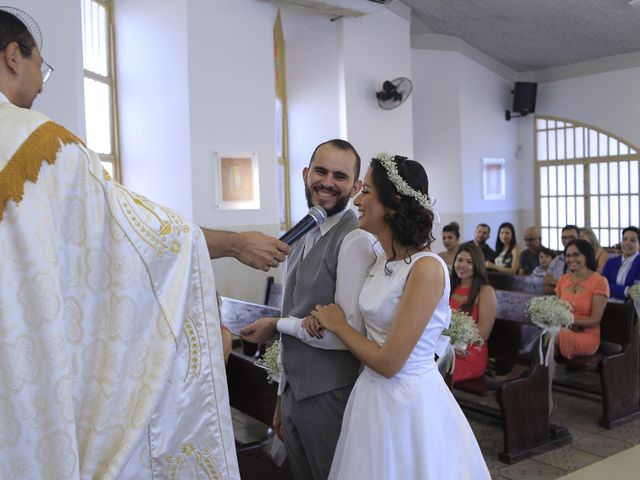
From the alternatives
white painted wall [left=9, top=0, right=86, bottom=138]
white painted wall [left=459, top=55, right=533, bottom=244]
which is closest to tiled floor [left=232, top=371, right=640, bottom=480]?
white painted wall [left=9, top=0, right=86, bottom=138]

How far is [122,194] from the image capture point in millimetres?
1286

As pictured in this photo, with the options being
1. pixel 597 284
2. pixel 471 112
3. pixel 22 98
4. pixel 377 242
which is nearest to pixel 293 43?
pixel 471 112

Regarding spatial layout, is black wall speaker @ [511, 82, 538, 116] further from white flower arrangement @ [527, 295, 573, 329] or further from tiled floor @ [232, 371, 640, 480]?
white flower arrangement @ [527, 295, 573, 329]

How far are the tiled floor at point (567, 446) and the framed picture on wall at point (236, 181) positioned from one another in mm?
2606

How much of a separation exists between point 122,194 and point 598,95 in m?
11.2

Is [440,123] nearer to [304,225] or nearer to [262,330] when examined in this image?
[262,330]

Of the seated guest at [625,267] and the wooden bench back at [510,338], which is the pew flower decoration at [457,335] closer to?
the wooden bench back at [510,338]

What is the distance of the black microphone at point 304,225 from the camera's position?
1833mm

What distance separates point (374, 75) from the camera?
8391 mm

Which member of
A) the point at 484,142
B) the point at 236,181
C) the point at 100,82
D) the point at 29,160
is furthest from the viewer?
the point at 484,142

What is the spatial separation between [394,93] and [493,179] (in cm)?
394

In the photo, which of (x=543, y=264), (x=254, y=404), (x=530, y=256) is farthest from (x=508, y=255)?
(x=254, y=404)

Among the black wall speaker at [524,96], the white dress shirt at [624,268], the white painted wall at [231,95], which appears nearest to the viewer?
the white dress shirt at [624,268]

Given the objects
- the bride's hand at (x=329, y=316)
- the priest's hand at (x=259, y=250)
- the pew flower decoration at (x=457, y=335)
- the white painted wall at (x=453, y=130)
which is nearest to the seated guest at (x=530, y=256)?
the white painted wall at (x=453, y=130)
